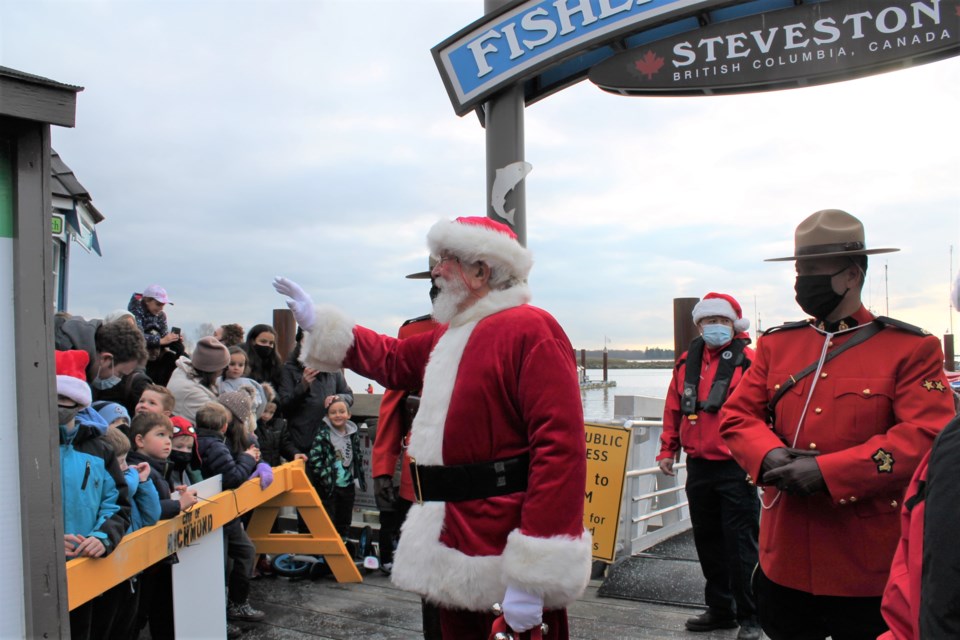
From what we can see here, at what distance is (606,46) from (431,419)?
249cm

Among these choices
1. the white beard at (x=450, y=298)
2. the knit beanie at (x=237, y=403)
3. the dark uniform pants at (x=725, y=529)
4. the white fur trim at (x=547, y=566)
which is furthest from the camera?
the knit beanie at (x=237, y=403)

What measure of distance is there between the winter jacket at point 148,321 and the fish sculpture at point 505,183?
11.5ft

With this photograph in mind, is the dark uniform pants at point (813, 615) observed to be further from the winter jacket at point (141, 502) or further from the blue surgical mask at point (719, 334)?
the winter jacket at point (141, 502)

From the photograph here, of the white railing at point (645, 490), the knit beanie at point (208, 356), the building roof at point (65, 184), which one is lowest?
the white railing at point (645, 490)

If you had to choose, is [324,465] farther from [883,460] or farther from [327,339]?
[883,460]

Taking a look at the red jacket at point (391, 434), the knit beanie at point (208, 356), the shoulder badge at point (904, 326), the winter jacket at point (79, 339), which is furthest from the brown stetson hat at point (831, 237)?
the winter jacket at point (79, 339)

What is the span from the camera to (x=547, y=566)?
2143 millimetres

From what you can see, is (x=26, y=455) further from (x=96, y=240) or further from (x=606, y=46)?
(x=96, y=240)

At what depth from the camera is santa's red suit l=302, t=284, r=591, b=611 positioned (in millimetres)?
2205

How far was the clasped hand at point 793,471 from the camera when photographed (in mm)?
2422

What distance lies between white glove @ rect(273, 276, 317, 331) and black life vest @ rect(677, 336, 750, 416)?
8.17 feet

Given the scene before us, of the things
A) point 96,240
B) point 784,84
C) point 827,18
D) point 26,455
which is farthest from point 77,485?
point 96,240

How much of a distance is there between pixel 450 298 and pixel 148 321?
171 inches

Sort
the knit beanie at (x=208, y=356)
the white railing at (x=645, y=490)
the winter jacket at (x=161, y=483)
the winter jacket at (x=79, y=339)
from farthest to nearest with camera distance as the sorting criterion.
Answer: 1. the white railing at (x=645, y=490)
2. the knit beanie at (x=208, y=356)
3. the winter jacket at (x=79, y=339)
4. the winter jacket at (x=161, y=483)
